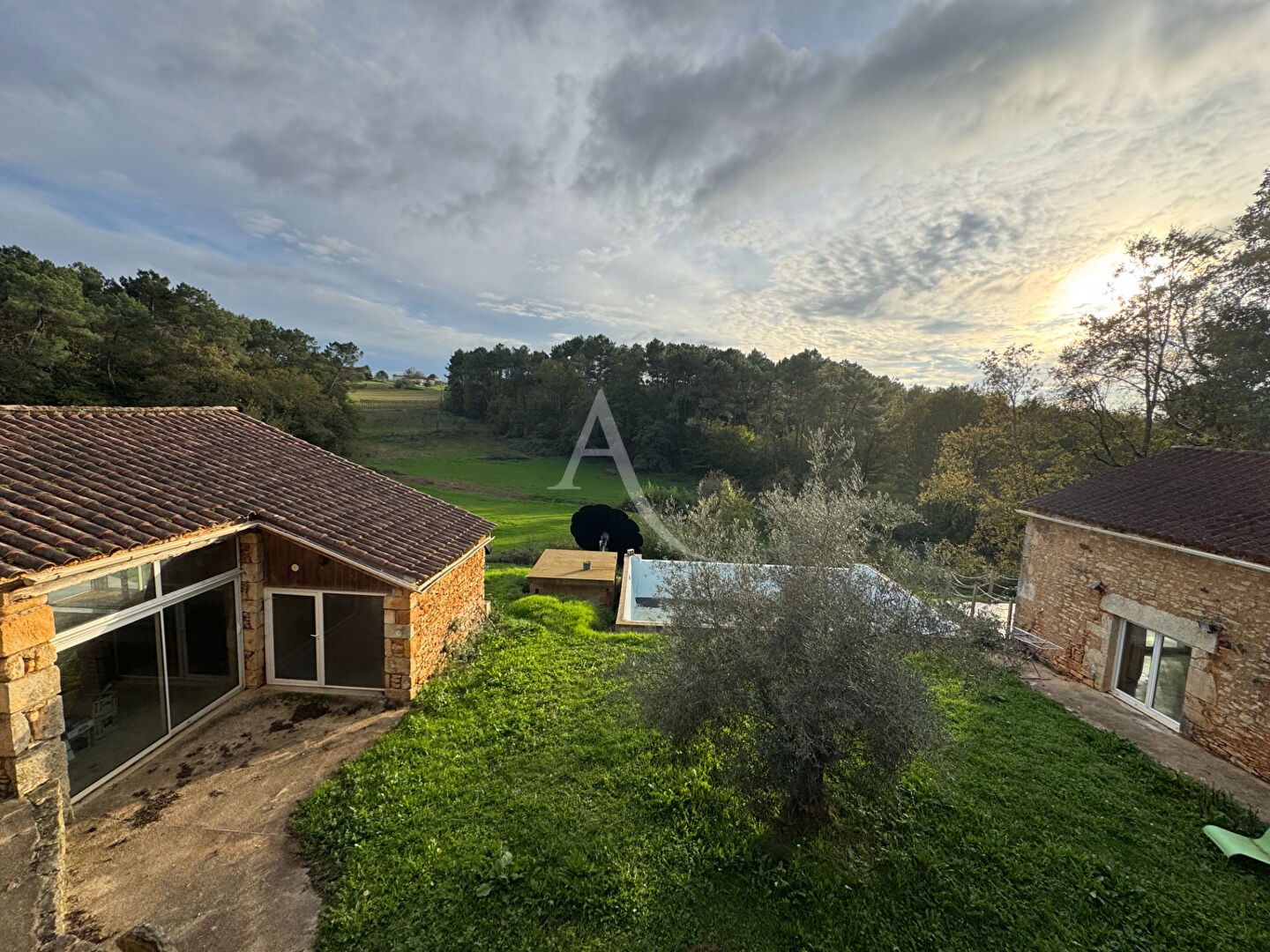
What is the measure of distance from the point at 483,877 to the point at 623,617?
8.76 metres

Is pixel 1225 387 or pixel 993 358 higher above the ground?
pixel 993 358

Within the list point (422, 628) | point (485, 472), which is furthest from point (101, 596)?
point (485, 472)

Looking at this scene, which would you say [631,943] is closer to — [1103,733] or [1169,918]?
[1169,918]

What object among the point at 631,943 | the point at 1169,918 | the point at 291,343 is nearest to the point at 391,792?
the point at 631,943

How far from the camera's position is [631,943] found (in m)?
4.30

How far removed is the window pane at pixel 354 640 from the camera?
26.8ft

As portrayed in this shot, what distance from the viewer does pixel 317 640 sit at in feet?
26.8

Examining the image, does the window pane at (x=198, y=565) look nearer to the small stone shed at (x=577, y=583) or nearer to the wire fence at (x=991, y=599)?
the small stone shed at (x=577, y=583)

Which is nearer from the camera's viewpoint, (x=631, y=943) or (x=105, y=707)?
(x=631, y=943)

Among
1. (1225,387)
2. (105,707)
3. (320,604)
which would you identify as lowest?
(105,707)

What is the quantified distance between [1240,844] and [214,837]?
1099 cm

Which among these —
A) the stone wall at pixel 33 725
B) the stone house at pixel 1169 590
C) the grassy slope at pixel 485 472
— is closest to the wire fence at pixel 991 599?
the stone house at pixel 1169 590

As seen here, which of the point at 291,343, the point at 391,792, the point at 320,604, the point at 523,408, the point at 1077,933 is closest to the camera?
the point at 1077,933

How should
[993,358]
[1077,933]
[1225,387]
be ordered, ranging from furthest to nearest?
1. [993,358]
2. [1225,387]
3. [1077,933]
